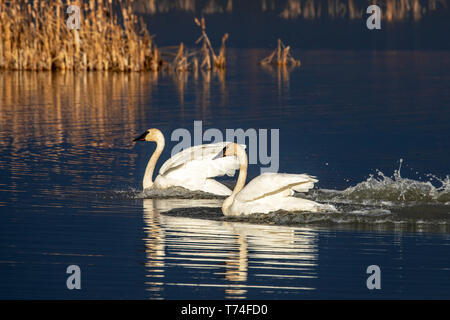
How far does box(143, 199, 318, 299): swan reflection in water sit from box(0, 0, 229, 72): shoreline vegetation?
20435mm

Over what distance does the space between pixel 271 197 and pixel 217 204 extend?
4.55 feet

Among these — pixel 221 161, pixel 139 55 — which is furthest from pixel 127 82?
pixel 221 161

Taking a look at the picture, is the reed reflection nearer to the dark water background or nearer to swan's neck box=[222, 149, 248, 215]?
the dark water background

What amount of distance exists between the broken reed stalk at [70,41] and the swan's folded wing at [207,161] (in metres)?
18.7

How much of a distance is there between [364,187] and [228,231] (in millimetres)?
2658

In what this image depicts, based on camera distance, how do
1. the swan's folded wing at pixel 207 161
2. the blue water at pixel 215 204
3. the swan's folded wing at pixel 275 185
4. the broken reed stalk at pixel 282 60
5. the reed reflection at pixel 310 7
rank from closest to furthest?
the blue water at pixel 215 204 → the swan's folded wing at pixel 275 185 → the swan's folded wing at pixel 207 161 → the broken reed stalk at pixel 282 60 → the reed reflection at pixel 310 7

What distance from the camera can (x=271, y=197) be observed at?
39.6 ft

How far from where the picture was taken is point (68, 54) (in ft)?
111

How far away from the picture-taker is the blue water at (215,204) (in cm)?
933

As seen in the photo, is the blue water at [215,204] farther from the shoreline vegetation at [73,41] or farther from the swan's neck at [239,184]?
the shoreline vegetation at [73,41]

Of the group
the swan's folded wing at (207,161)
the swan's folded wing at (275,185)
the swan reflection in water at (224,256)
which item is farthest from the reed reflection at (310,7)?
the swan reflection in water at (224,256)

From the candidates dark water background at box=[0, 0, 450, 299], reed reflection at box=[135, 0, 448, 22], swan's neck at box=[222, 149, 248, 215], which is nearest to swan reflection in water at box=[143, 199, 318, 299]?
dark water background at box=[0, 0, 450, 299]

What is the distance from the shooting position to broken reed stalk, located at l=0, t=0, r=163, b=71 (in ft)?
107

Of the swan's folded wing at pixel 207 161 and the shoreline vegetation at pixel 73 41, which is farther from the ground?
the shoreline vegetation at pixel 73 41
